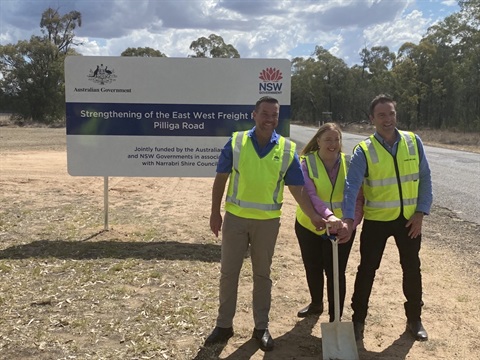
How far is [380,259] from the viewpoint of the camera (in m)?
4.07

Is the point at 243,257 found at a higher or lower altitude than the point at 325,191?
lower

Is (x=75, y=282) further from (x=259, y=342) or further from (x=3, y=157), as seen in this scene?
(x=3, y=157)

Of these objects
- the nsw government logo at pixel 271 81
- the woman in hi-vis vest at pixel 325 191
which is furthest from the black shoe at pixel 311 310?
the nsw government logo at pixel 271 81

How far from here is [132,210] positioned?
9.41 m

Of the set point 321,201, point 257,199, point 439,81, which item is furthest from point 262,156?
point 439,81

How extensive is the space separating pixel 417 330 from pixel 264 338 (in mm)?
1329

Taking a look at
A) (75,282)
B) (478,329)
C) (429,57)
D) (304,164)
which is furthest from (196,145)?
(429,57)

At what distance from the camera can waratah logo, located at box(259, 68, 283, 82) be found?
685 cm

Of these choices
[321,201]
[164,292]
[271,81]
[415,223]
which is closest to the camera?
[415,223]

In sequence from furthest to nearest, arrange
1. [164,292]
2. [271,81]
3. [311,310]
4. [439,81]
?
[439,81] < [271,81] < [164,292] < [311,310]

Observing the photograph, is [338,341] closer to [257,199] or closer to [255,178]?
[257,199]

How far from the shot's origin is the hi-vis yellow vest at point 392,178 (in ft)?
12.5

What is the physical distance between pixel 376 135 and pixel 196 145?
3653 mm

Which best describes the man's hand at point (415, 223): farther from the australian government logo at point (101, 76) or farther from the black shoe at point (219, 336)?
the australian government logo at point (101, 76)
